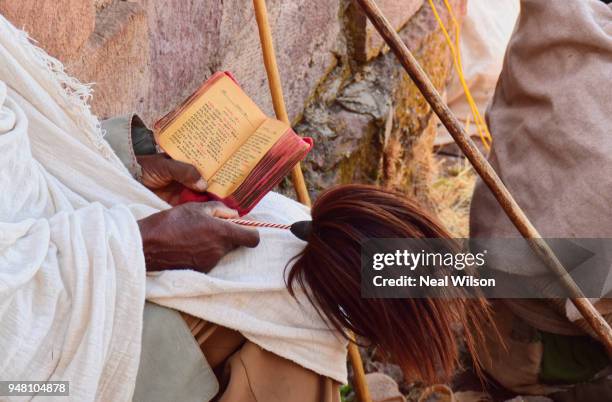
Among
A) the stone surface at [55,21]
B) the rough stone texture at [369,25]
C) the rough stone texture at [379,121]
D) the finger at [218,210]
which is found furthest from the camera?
the rough stone texture at [369,25]

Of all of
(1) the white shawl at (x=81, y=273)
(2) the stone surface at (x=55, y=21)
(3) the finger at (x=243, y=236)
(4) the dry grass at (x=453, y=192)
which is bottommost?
(4) the dry grass at (x=453, y=192)

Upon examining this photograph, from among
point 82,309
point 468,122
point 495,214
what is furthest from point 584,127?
point 468,122

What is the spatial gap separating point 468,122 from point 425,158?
522 mm

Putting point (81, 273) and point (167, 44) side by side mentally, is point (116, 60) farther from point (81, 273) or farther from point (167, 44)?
point (81, 273)

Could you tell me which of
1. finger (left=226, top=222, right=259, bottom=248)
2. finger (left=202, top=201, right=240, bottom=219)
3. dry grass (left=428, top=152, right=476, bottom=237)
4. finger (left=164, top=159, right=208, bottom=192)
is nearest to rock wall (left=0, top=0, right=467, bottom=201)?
dry grass (left=428, top=152, right=476, bottom=237)

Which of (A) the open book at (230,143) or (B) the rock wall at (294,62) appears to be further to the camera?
(B) the rock wall at (294,62)

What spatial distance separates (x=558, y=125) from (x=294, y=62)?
3.56 feet

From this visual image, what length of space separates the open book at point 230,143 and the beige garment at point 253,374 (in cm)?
30

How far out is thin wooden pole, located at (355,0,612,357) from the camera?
192 cm

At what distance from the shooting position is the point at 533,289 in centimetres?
255

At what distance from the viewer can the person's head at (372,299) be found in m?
1.57

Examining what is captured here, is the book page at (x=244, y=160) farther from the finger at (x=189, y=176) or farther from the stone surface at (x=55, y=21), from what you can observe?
the stone surface at (x=55, y=21)

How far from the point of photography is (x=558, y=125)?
242 centimetres

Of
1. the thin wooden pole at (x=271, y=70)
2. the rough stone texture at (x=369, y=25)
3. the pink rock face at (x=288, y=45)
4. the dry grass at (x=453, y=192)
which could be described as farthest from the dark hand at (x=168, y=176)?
the dry grass at (x=453, y=192)
